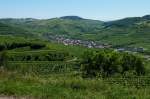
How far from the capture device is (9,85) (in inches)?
390

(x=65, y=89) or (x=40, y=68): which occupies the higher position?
(x=65, y=89)

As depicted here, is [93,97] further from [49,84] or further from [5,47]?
[5,47]

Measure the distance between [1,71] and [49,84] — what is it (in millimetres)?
2028

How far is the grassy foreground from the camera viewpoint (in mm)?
9031

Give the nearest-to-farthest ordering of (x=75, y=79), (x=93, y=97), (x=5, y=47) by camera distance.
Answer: (x=93, y=97) → (x=75, y=79) → (x=5, y=47)

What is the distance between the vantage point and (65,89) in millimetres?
9719

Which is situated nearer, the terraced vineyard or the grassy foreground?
the grassy foreground

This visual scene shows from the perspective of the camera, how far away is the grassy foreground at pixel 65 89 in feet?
29.6

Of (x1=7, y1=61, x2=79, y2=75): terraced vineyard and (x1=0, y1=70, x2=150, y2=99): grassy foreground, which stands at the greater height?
(x1=0, y1=70, x2=150, y2=99): grassy foreground

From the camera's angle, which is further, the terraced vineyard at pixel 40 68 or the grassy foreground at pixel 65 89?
the terraced vineyard at pixel 40 68

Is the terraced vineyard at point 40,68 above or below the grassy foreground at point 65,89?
below

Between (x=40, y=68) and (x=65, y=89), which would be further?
(x=40, y=68)

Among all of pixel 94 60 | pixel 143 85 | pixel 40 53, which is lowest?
pixel 40 53

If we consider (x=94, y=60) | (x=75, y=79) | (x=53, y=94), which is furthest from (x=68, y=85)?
(x=94, y=60)
